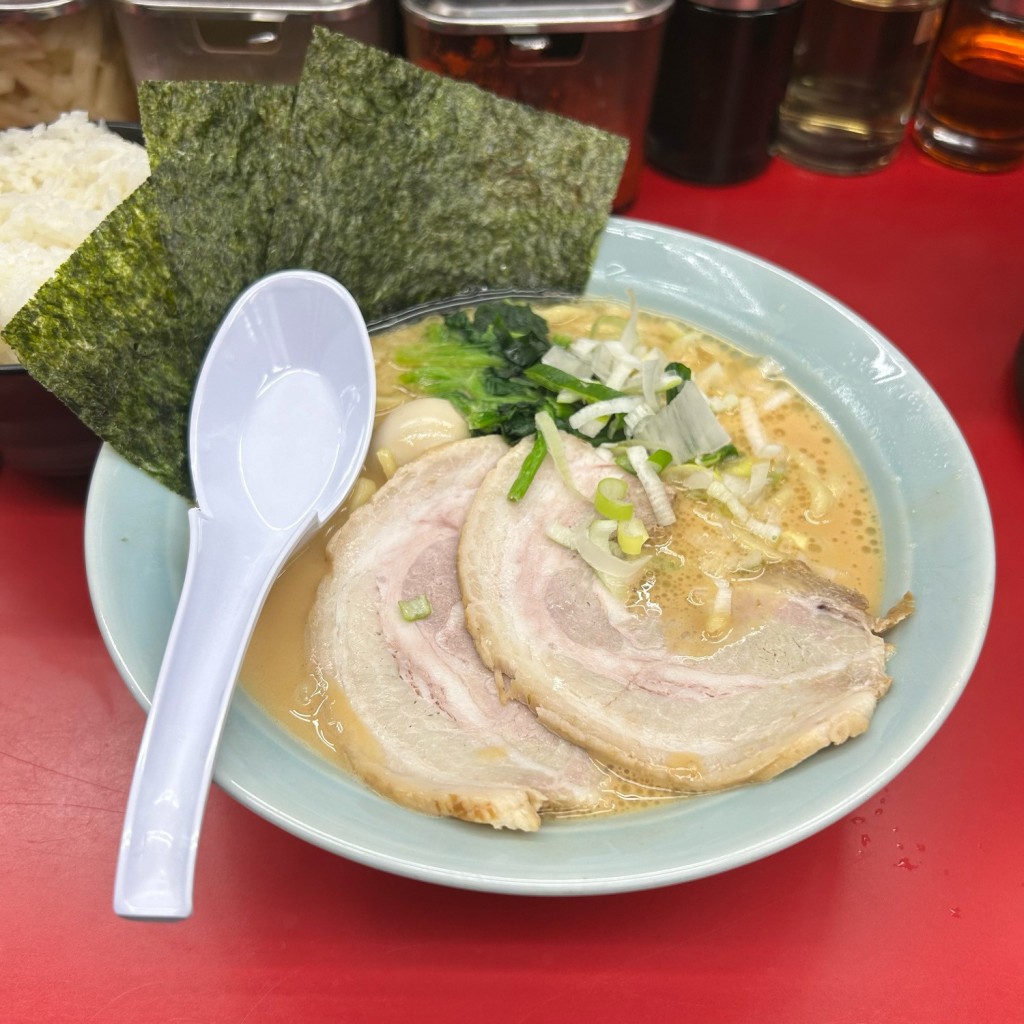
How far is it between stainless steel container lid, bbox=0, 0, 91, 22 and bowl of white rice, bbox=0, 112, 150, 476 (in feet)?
0.62

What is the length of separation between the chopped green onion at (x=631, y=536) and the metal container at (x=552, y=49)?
3.22 ft

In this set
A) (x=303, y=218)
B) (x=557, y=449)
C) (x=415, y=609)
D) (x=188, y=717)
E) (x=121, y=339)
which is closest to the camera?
(x=188, y=717)

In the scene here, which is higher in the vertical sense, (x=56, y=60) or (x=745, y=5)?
(x=745, y=5)

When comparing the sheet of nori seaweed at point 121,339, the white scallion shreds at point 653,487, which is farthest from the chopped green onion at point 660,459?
the sheet of nori seaweed at point 121,339

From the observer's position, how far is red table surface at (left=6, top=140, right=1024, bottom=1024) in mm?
1026

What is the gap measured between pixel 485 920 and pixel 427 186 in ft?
4.10

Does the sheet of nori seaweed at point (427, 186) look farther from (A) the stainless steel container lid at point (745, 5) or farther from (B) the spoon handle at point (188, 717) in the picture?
(B) the spoon handle at point (188, 717)

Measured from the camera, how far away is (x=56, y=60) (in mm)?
1702

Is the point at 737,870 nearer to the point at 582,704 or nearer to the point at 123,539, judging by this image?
the point at 582,704

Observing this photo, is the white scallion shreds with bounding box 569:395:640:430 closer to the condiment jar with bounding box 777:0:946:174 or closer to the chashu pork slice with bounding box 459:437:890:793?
the chashu pork slice with bounding box 459:437:890:793

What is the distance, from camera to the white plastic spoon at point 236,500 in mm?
855

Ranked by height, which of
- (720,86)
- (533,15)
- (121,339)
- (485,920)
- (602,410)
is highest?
(533,15)

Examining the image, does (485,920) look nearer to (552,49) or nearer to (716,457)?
(716,457)

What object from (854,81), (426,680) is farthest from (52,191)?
(854,81)
